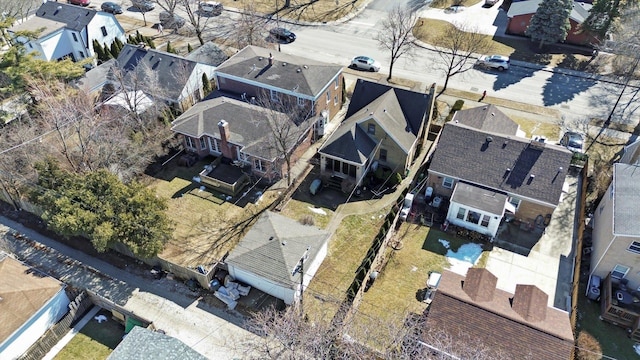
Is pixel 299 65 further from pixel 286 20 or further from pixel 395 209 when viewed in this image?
pixel 286 20

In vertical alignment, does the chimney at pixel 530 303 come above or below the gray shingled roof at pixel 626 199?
below

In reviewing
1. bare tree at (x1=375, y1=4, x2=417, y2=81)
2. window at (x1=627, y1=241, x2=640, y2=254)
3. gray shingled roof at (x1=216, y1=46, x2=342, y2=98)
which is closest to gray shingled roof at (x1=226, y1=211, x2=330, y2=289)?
gray shingled roof at (x1=216, y1=46, x2=342, y2=98)

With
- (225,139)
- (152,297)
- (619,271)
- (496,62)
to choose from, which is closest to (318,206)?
(225,139)

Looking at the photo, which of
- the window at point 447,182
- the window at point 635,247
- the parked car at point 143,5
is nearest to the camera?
the window at point 635,247

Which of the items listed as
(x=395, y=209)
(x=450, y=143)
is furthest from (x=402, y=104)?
(x=395, y=209)

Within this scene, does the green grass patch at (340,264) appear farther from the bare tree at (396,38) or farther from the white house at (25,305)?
the bare tree at (396,38)

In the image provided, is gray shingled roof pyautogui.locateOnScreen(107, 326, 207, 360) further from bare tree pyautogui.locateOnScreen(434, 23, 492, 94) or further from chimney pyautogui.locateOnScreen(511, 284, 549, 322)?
bare tree pyautogui.locateOnScreen(434, 23, 492, 94)

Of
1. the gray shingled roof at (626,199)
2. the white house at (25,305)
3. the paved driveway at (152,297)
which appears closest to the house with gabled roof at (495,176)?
the gray shingled roof at (626,199)
